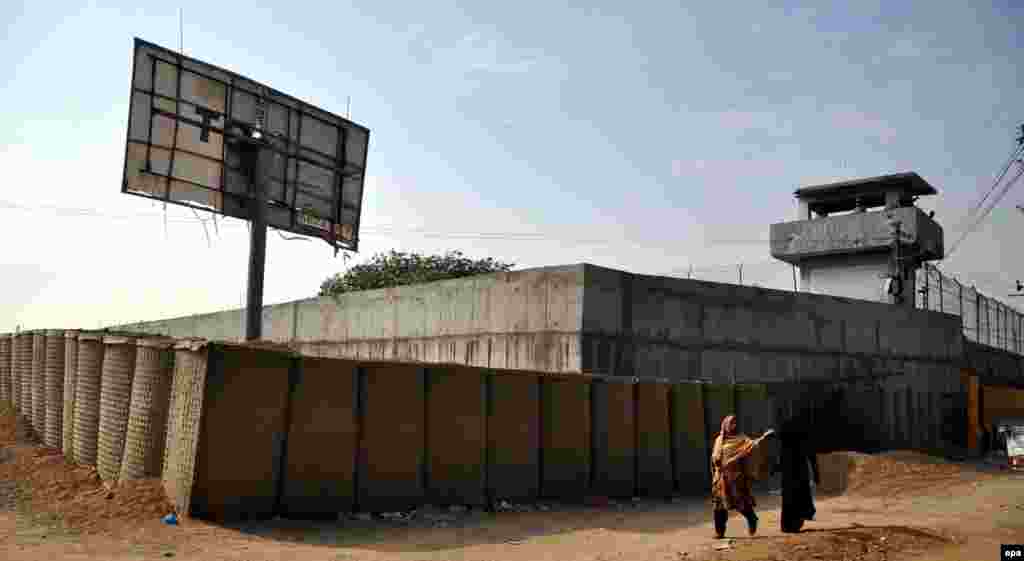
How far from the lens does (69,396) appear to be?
35.1 ft

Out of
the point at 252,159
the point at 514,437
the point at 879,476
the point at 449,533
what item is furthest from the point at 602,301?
the point at 252,159

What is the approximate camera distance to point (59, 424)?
11297 mm

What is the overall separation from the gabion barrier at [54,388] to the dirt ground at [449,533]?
0.36 m

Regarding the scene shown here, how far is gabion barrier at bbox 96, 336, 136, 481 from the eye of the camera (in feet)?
29.0

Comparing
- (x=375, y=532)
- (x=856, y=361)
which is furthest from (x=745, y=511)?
(x=856, y=361)

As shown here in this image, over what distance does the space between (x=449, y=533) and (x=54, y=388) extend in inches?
266

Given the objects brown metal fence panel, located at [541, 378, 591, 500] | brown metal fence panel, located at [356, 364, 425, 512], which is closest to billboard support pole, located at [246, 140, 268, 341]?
brown metal fence panel, located at [541, 378, 591, 500]

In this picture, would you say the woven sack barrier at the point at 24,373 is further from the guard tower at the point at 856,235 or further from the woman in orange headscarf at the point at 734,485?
the guard tower at the point at 856,235

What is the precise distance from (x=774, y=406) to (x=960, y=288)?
1805cm

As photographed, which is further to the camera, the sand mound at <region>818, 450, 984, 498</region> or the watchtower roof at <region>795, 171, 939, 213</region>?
the watchtower roof at <region>795, 171, 939, 213</region>

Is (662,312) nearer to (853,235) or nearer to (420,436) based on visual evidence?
(420,436)

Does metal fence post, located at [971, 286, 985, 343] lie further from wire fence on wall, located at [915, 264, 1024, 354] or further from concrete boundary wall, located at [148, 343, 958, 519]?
concrete boundary wall, located at [148, 343, 958, 519]

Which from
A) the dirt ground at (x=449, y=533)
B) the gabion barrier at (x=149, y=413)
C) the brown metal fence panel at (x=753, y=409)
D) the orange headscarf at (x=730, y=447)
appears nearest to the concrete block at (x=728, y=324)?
the brown metal fence panel at (x=753, y=409)

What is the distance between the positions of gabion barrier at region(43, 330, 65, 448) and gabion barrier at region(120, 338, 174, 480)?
3482 millimetres
